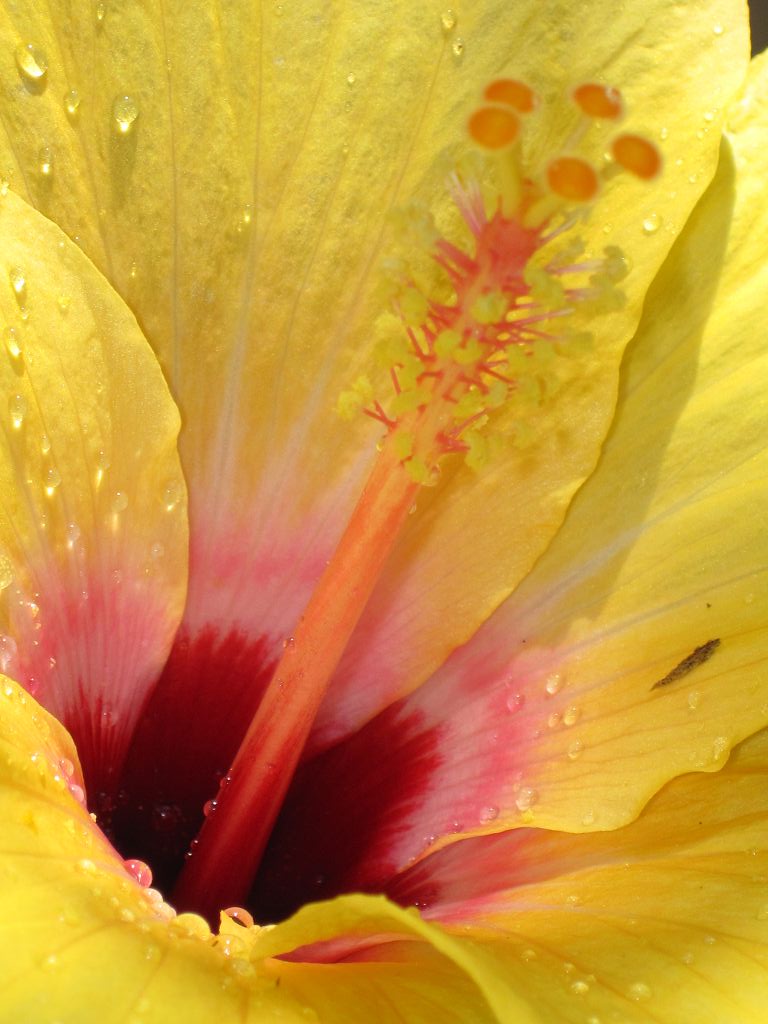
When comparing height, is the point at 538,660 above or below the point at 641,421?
below

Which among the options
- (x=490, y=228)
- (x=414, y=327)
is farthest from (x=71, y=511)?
(x=490, y=228)

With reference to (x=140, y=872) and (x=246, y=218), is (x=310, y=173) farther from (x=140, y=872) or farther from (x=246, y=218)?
(x=140, y=872)

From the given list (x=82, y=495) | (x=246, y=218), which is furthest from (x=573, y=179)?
(x=82, y=495)

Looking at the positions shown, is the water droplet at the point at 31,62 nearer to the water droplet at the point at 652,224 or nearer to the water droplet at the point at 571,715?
the water droplet at the point at 652,224

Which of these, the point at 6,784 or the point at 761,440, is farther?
the point at 761,440

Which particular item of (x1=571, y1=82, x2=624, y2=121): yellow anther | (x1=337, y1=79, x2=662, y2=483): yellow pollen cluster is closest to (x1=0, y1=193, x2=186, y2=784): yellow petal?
(x1=337, y1=79, x2=662, y2=483): yellow pollen cluster

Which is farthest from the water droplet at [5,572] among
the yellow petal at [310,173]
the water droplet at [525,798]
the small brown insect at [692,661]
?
the small brown insect at [692,661]

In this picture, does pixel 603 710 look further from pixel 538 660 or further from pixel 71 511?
pixel 71 511
